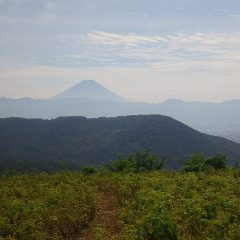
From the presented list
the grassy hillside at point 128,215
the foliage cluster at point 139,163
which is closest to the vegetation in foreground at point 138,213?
the grassy hillside at point 128,215

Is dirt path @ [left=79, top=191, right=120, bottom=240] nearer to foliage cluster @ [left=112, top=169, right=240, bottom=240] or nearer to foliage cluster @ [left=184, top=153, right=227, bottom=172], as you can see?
foliage cluster @ [left=112, top=169, right=240, bottom=240]

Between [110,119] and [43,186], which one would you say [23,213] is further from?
[110,119]

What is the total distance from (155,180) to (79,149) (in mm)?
141168

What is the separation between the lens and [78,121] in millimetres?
192375

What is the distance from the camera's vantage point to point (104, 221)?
11172mm

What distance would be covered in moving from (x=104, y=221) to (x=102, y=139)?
145815mm

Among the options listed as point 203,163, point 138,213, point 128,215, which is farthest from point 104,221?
point 203,163

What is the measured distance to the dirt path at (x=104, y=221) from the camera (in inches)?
347

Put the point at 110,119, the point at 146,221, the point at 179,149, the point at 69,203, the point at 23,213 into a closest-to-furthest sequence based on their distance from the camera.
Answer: the point at 146,221, the point at 23,213, the point at 69,203, the point at 179,149, the point at 110,119


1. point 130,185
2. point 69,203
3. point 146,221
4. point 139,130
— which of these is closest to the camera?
point 146,221

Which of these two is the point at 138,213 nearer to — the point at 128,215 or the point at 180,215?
the point at 128,215

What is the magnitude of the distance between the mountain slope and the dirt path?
10688 centimetres

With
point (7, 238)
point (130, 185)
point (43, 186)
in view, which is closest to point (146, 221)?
point (7, 238)

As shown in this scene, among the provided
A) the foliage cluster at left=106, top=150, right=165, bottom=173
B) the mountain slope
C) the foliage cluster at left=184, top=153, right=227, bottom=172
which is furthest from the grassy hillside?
the mountain slope
